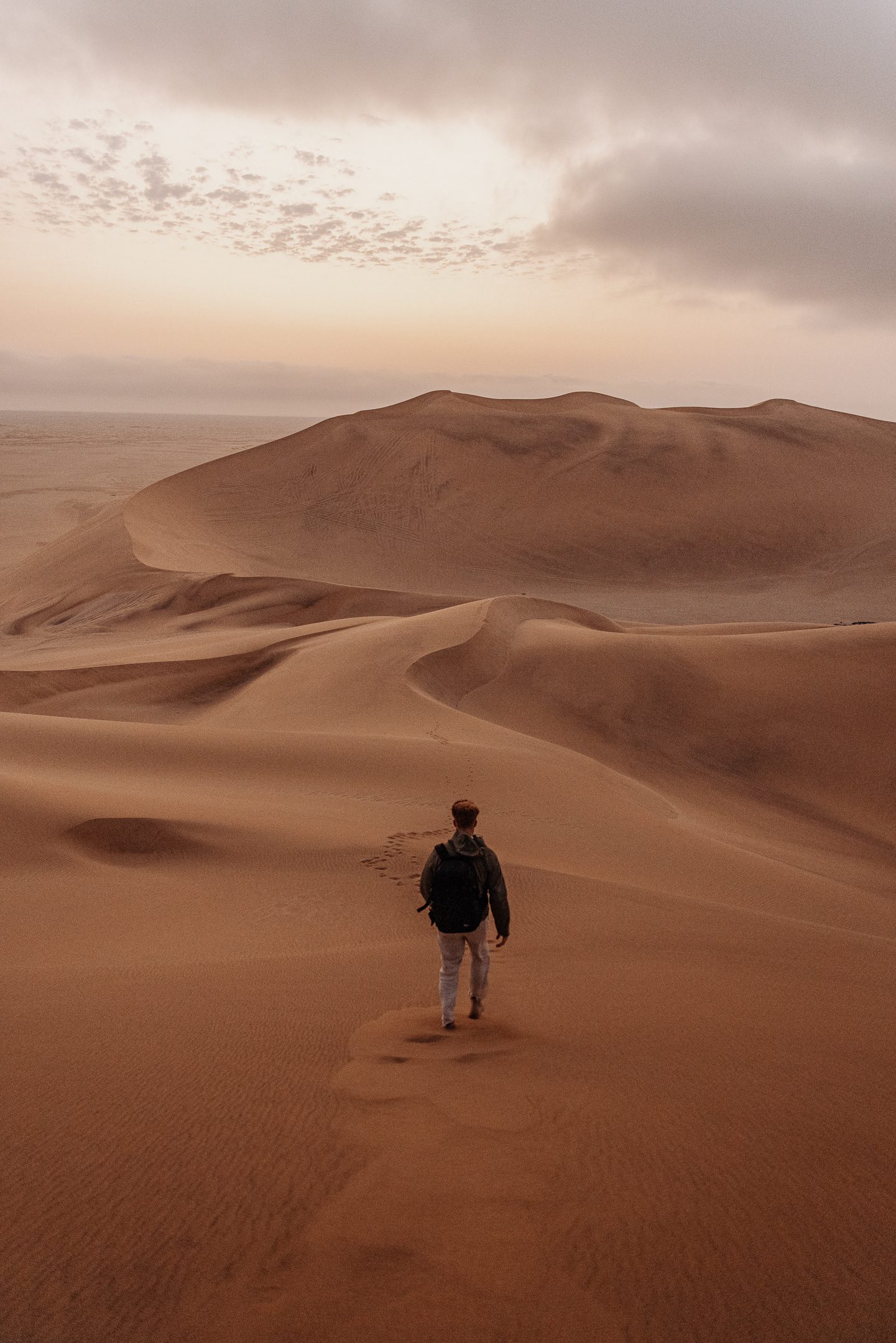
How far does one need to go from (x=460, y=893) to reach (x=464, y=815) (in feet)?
1.22

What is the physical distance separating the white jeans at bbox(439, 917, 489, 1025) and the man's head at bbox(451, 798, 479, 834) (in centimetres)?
47

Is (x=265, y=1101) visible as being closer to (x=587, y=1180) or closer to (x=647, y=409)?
(x=587, y=1180)

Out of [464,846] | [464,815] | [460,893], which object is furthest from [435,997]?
[464,815]

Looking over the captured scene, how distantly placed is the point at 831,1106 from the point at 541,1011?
1.46 m

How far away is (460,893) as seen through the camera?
455 cm

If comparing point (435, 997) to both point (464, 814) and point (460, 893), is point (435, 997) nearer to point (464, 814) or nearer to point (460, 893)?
point (460, 893)

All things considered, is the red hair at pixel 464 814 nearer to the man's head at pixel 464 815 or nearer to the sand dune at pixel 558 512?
the man's head at pixel 464 815

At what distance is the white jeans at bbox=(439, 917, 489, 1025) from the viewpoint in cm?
448

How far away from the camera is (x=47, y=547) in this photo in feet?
116

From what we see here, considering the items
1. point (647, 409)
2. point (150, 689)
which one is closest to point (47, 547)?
point (150, 689)

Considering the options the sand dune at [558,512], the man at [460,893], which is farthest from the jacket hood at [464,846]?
the sand dune at [558,512]

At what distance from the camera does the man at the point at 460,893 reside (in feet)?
14.9

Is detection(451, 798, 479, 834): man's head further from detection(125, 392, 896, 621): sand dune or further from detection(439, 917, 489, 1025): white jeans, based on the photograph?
detection(125, 392, 896, 621): sand dune

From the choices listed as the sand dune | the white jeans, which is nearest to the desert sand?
the white jeans
